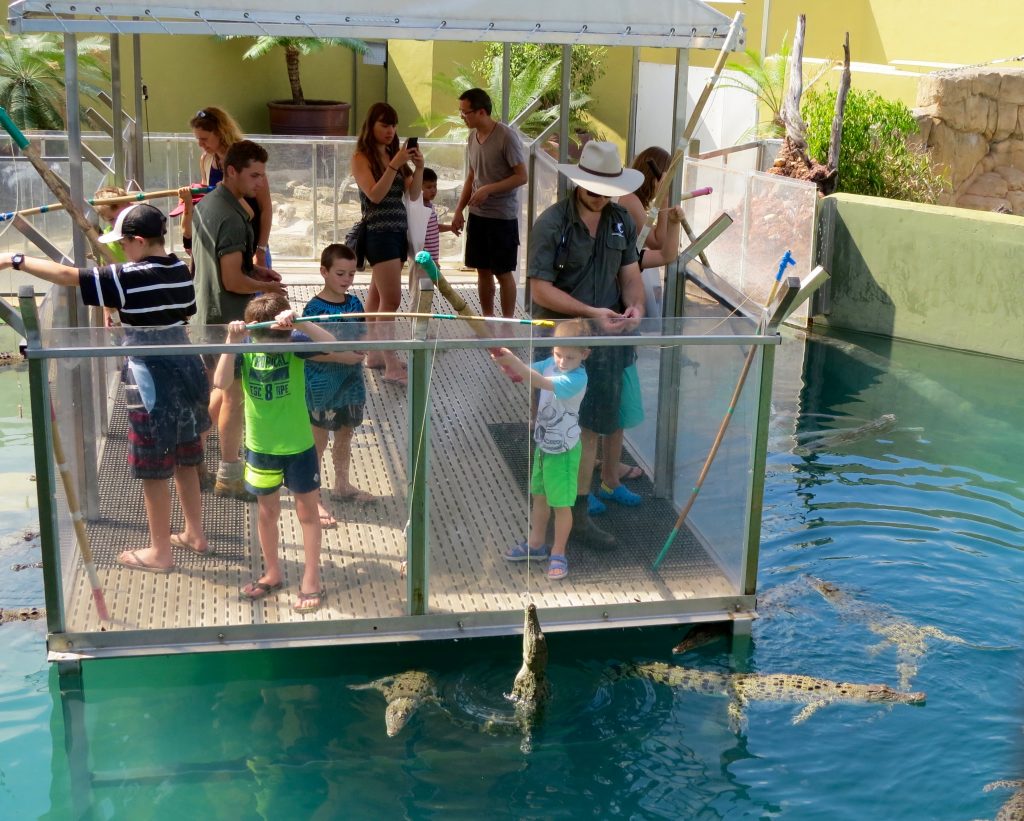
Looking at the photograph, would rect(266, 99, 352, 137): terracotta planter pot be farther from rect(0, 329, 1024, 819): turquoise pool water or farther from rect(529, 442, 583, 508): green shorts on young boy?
rect(529, 442, 583, 508): green shorts on young boy

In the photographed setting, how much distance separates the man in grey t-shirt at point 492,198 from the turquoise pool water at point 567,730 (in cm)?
285

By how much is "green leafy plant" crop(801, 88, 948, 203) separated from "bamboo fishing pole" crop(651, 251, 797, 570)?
9326mm

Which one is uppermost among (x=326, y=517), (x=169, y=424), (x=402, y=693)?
(x=169, y=424)

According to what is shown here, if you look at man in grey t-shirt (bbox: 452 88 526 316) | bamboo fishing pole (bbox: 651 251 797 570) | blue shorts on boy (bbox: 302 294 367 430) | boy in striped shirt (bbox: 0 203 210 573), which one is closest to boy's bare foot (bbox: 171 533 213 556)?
boy in striped shirt (bbox: 0 203 210 573)

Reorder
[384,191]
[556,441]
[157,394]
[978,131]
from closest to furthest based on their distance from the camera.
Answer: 1. [157,394]
2. [556,441]
3. [384,191]
4. [978,131]

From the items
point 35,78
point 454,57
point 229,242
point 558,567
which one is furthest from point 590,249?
point 454,57

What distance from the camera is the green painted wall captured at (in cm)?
1231

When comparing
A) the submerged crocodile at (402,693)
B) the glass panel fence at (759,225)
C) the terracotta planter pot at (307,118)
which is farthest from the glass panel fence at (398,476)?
the terracotta planter pot at (307,118)

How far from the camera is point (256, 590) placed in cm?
547

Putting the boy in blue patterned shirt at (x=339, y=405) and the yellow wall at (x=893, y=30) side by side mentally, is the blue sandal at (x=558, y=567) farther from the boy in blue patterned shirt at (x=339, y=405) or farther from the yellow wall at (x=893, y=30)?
the yellow wall at (x=893, y=30)

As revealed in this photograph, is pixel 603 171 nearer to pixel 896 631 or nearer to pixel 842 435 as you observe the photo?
pixel 896 631

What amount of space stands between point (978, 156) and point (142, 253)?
15.6 metres

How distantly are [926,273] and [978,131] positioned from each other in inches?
253

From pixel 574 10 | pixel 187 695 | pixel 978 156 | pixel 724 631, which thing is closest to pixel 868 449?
pixel 724 631
